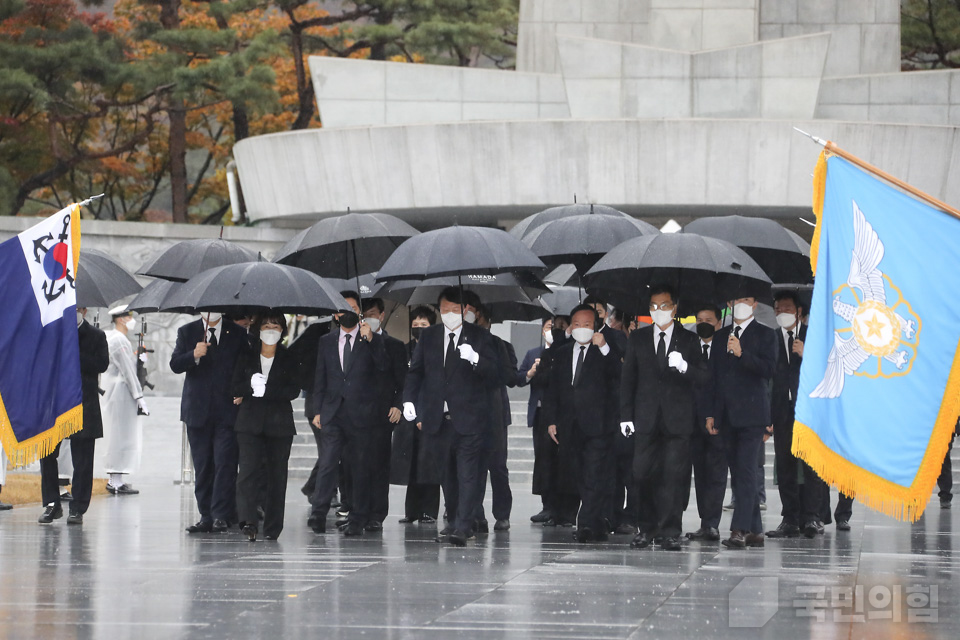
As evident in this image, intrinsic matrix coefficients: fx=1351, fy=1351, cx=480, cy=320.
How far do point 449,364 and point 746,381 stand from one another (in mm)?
2098

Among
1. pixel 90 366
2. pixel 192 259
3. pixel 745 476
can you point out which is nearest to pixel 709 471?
pixel 745 476

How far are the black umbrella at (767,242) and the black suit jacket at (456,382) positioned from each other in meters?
2.12

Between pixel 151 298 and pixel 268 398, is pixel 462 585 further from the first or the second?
pixel 151 298

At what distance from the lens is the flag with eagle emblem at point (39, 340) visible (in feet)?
32.0

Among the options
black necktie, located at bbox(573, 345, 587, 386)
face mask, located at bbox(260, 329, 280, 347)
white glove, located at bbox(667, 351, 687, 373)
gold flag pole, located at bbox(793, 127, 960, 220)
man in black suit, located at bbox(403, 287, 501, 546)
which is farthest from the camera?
black necktie, located at bbox(573, 345, 587, 386)

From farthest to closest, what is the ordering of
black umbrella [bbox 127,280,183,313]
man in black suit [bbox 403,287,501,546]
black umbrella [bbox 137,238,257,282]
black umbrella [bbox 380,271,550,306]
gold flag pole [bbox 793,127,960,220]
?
black umbrella [bbox 137,238,257,282]
black umbrella [bbox 127,280,183,313]
black umbrella [bbox 380,271,550,306]
man in black suit [bbox 403,287,501,546]
gold flag pole [bbox 793,127,960,220]

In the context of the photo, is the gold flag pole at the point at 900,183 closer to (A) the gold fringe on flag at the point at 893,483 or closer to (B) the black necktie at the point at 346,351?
(A) the gold fringe on flag at the point at 893,483

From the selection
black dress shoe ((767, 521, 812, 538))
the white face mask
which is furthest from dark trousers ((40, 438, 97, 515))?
black dress shoe ((767, 521, 812, 538))

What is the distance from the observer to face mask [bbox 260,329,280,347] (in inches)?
388

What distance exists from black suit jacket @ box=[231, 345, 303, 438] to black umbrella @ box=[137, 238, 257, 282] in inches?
53.6

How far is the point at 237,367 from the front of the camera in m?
9.95

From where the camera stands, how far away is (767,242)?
1086 cm

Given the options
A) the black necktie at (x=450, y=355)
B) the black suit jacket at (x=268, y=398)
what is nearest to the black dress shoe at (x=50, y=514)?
the black suit jacket at (x=268, y=398)

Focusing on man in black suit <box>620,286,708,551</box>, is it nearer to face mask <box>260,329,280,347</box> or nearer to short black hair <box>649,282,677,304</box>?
short black hair <box>649,282,677,304</box>
